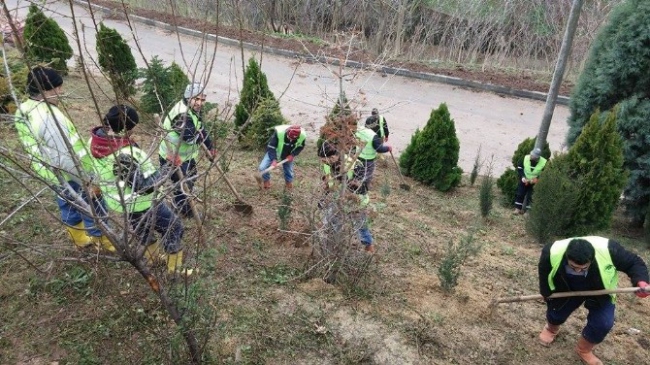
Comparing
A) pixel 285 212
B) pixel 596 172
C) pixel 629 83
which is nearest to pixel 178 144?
pixel 285 212

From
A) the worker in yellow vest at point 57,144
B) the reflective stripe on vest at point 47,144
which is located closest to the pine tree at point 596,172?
the worker in yellow vest at point 57,144

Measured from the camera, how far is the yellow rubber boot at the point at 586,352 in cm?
384

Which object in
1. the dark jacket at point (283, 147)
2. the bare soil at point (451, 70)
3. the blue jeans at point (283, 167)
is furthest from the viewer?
the bare soil at point (451, 70)

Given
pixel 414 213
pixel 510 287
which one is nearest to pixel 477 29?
pixel 414 213

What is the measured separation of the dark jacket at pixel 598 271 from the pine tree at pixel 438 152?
14.8ft

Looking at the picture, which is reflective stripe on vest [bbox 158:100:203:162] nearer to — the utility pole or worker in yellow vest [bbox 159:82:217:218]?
worker in yellow vest [bbox 159:82:217:218]

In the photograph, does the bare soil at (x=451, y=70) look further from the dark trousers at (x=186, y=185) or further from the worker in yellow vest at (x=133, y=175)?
the worker in yellow vest at (x=133, y=175)

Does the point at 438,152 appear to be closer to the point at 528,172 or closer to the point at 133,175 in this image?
the point at 528,172

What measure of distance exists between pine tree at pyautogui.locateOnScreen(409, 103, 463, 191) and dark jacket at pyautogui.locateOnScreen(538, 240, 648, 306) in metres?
4.52

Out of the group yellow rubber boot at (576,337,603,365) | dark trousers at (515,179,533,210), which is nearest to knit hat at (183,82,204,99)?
yellow rubber boot at (576,337,603,365)

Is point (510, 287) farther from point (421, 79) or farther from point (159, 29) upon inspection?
point (159, 29)

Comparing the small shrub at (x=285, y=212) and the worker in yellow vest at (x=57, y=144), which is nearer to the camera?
the worker in yellow vest at (x=57, y=144)

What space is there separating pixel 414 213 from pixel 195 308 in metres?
4.75

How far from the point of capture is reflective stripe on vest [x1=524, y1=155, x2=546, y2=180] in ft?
25.3
